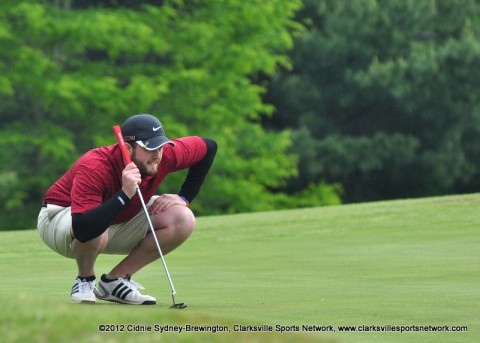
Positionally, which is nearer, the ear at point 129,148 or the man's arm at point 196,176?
the ear at point 129,148

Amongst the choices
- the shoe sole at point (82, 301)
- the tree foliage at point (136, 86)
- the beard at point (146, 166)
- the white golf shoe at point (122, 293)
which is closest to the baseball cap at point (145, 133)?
the beard at point (146, 166)

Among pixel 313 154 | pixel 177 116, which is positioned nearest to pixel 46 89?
pixel 177 116

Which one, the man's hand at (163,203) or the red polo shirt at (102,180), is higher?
the red polo shirt at (102,180)

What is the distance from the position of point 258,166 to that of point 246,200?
3.70ft

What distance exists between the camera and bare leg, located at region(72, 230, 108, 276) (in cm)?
718

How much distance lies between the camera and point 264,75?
42062 mm

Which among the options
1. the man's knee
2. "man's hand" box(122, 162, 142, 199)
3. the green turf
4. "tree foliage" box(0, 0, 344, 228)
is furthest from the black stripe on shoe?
"tree foliage" box(0, 0, 344, 228)

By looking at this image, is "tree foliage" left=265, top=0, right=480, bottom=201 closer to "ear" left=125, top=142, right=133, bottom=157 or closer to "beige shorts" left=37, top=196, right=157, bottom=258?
"beige shorts" left=37, top=196, right=157, bottom=258

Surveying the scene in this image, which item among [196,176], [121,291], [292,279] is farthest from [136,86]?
[121,291]

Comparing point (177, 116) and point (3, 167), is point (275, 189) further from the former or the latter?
point (3, 167)

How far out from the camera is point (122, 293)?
7340mm

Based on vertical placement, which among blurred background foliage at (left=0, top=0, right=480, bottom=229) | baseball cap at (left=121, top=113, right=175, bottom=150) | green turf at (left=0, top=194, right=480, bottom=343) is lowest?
blurred background foliage at (left=0, top=0, right=480, bottom=229)

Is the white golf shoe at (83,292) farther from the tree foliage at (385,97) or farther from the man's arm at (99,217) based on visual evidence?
the tree foliage at (385,97)

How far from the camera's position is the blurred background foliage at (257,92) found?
34.4 metres
